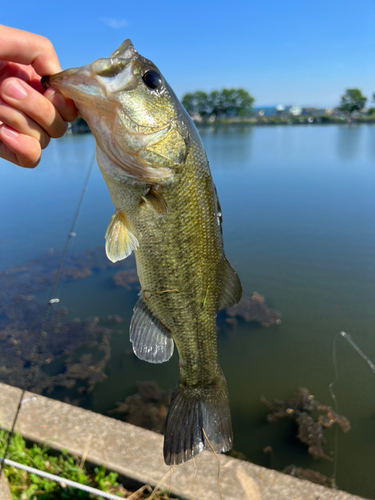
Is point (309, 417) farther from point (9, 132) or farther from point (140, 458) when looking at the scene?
point (9, 132)

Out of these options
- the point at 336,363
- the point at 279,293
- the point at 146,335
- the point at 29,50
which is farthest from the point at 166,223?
the point at 279,293

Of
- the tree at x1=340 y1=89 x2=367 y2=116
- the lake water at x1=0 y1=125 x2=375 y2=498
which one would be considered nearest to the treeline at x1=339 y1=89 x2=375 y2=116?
the tree at x1=340 y1=89 x2=367 y2=116

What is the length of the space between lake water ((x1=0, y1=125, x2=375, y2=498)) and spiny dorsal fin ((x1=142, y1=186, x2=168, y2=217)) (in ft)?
9.46

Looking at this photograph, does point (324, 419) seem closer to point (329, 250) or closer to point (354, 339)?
point (354, 339)

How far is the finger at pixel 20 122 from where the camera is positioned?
1.34m

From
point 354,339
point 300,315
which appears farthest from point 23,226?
point 354,339

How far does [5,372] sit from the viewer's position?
3.76 meters

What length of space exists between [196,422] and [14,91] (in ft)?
5.77

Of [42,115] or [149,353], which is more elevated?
[42,115]

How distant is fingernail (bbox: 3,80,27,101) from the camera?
1.31 metres

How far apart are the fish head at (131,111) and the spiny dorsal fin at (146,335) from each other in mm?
684

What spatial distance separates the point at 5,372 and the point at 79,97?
3575mm

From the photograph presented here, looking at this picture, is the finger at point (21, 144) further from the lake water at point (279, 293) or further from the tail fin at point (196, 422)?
the lake water at point (279, 293)

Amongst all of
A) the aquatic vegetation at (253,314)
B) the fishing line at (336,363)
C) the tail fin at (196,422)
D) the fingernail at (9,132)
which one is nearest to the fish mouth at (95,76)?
the fingernail at (9,132)
